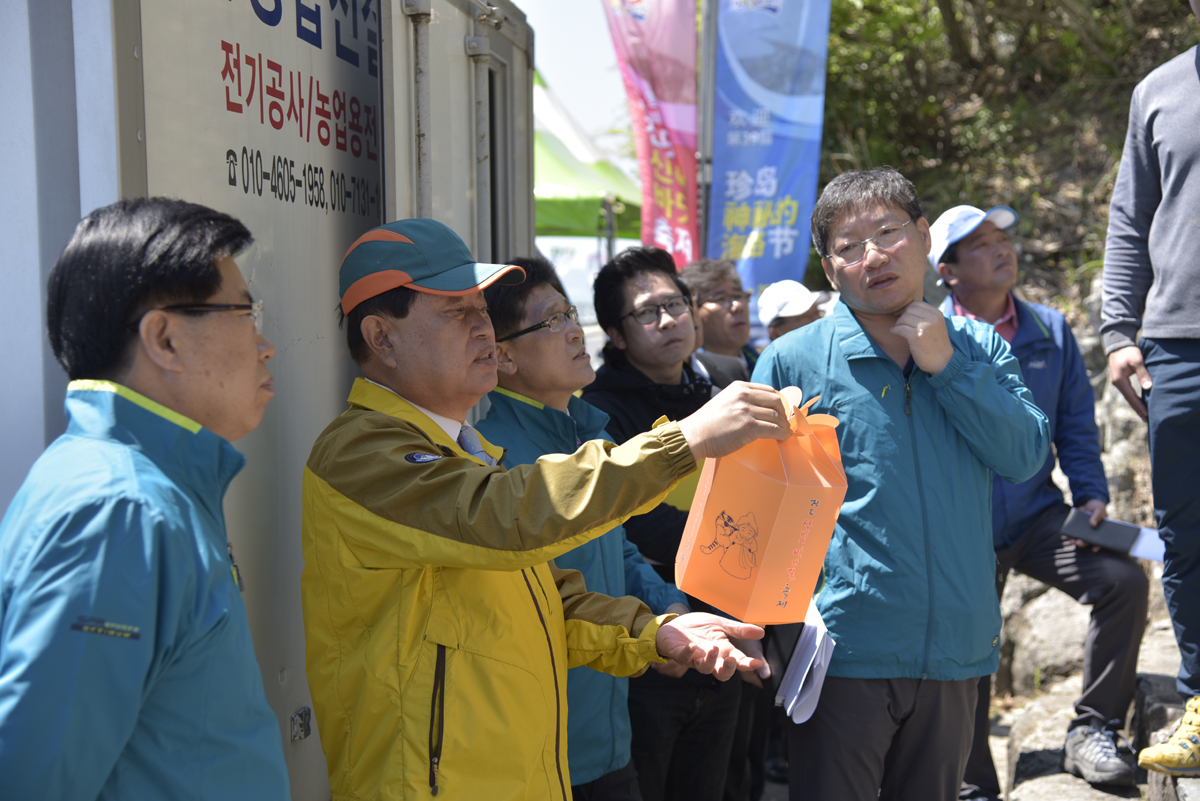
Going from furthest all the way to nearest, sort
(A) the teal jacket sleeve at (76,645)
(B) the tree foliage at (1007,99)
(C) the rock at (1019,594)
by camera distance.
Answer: (B) the tree foliage at (1007,99), (C) the rock at (1019,594), (A) the teal jacket sleeve at (76,645)

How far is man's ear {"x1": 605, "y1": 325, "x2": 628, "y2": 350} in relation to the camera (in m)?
3.46

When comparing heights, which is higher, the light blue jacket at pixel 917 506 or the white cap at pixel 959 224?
the white cap at pixel 959 224

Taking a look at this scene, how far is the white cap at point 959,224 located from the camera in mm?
4012

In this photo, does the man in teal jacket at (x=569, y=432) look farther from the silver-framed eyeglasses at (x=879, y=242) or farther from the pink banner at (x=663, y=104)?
the pink banner at (x=663, y=104)

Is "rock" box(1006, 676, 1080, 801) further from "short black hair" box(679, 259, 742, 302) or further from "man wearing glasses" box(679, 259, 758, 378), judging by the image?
"short black hair" box(679, 259, 742, 302)

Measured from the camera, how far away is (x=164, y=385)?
1269 mm

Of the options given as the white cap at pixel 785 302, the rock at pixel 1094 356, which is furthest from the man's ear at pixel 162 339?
the rock at pixel 1094 356

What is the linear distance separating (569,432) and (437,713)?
3.48 ft

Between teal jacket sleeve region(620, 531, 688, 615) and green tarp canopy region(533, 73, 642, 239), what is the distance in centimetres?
511

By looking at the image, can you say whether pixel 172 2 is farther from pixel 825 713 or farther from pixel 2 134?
pixel 825 713

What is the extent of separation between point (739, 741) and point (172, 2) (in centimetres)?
308

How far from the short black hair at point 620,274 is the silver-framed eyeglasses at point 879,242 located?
105 cm

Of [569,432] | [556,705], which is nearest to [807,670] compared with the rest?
[556,705]

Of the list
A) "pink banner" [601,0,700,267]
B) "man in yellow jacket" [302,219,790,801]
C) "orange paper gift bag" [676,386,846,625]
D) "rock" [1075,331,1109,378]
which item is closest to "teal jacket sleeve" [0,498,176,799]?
"man in yellow jacket" [302,219,790,801]
